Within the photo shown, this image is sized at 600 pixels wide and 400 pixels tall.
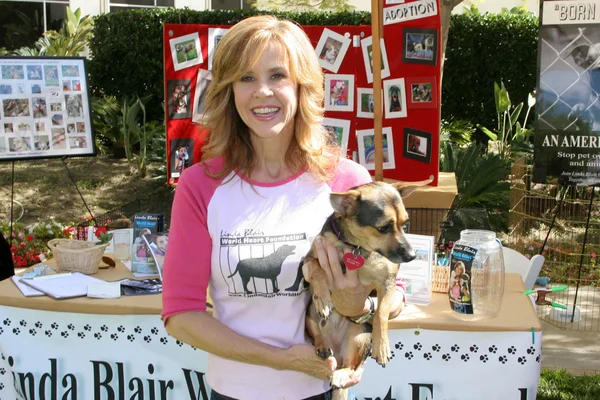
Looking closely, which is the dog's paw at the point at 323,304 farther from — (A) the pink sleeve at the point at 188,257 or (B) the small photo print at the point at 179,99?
(B) the small photo print at the point at 179,99

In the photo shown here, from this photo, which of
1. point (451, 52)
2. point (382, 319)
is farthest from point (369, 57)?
point (451, 52)

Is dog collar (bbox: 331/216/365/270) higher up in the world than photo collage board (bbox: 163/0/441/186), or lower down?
lower down

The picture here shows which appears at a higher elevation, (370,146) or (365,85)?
(365,85)

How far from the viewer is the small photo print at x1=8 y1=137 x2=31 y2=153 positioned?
5.67 metres

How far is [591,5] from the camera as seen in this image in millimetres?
5117

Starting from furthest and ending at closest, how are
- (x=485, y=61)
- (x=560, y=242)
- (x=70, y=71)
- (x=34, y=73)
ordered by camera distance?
(x=485, y=61) < (x=560, y=242) < (x=70, y=71) < (x=34, y=73)

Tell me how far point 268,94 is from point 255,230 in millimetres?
380

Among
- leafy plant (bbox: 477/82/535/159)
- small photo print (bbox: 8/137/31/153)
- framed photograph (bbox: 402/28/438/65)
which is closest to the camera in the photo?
framed photograph (bbox: 402/28/438/65)

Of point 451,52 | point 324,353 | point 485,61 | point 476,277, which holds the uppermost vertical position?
point 451,52

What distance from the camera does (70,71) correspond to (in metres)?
5.76

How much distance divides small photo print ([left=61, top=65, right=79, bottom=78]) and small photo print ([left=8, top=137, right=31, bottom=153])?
0.64 meters

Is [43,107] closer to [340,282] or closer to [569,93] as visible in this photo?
[569,93]

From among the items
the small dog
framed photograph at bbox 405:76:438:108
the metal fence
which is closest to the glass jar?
the small dog

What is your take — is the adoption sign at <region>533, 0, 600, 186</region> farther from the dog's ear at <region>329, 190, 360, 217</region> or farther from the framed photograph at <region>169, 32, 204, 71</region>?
the dog's ear at <region>329, 190, 360, 217</region>
